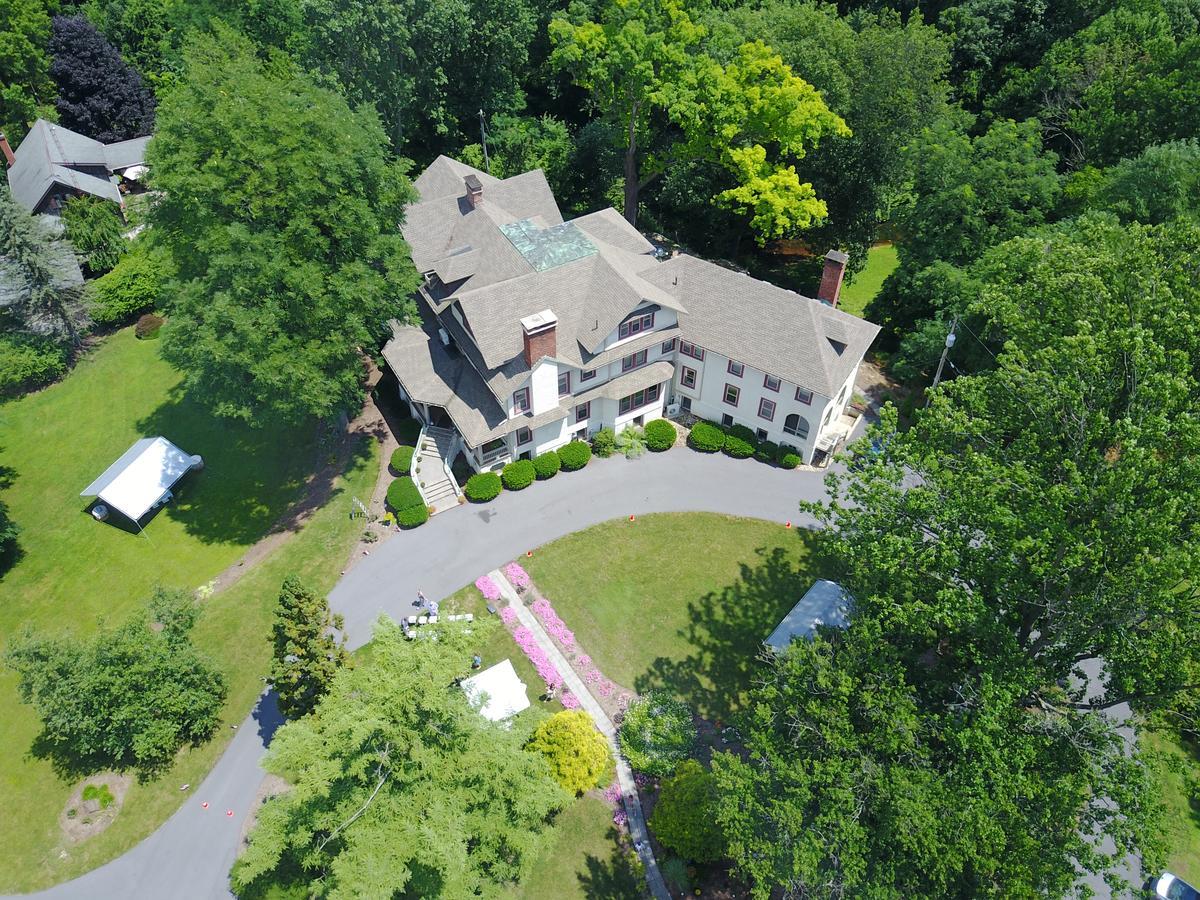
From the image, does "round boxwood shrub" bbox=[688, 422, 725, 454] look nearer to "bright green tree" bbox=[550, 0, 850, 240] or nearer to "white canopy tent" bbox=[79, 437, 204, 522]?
"bright green tree" bbox=[550, 0, 850, 240]

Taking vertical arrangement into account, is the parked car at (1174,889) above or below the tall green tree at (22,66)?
below

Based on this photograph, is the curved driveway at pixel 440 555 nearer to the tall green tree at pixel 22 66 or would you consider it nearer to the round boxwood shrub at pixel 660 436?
the round boxwood shrub at pixel 660 436

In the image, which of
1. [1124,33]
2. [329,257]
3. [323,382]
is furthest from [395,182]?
[1124,33]

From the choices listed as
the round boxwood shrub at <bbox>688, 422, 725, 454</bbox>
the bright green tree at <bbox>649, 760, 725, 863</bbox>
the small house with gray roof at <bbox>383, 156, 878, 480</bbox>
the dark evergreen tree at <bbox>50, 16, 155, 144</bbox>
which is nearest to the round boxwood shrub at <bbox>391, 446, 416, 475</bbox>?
the small house with gray roof at <bbox>383, 156, 878, 480</bbox>

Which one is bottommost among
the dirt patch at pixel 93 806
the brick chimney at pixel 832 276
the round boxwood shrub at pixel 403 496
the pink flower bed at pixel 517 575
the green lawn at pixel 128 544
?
the dirt patch at pixel 93 806

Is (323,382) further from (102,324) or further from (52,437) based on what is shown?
(102,324)

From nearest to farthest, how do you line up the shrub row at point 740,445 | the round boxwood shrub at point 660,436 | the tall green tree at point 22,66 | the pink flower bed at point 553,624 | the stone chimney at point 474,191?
1. the pink flower bed at point 553,624
2. the shrub row at point 740,445
3. the round boxwood shrub at point 660,436
4. the stone chimney at point 474,191
5. the tall green tree at point 22,66

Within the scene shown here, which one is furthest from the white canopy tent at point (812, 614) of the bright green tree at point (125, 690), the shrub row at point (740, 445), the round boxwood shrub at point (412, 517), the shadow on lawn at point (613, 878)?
the bright green tree at point (125, 690)
